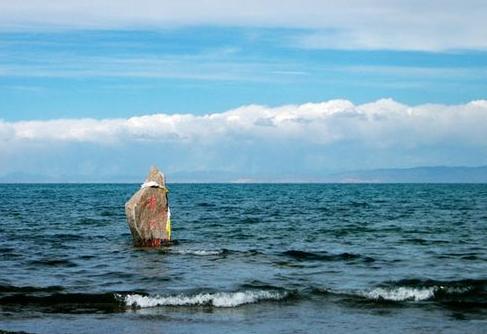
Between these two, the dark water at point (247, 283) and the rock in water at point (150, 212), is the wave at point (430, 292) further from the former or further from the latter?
the rock in water at point (150, 212)

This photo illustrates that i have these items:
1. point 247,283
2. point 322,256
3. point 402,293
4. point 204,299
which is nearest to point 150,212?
point 322,256

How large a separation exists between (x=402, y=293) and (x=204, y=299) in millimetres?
5255

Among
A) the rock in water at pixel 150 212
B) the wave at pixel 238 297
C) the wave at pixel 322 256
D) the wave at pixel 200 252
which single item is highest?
the rock in water at pixel 150 212

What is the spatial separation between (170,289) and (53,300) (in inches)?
123

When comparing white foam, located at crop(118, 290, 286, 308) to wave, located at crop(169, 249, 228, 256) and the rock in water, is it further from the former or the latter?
the rock in water

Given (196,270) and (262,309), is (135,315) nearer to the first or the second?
(262,309)

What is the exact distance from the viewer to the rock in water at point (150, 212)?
29406mm

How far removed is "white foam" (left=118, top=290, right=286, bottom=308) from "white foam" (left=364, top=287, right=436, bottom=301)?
2.41 meters

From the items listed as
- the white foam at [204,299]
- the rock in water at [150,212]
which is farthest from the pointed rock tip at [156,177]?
the white foam at [204,299]

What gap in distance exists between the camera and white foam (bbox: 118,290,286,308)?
60.7ft

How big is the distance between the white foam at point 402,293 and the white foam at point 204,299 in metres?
2.41

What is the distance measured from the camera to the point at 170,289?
66.3 feet

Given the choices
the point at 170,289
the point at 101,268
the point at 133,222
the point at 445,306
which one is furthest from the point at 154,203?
the point at 445,306

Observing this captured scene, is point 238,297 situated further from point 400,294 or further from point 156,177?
point 156,177
